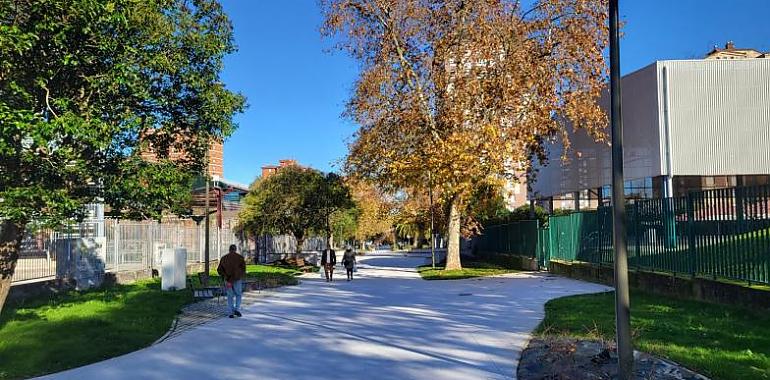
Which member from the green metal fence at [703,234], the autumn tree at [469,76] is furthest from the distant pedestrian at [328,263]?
the green metal fence at [703,234]

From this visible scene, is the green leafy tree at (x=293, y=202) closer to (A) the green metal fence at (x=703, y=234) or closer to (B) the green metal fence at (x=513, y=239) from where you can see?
(B) the green metal fence at (x=513, y=239)

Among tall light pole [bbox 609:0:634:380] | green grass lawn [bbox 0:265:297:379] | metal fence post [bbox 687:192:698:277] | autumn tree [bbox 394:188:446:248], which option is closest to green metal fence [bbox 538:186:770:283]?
metal fence post [bbox 687:192:698:277]

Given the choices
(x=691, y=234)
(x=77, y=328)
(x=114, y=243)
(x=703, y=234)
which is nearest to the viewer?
(x=77, y=328)

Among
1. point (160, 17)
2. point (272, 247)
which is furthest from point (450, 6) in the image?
point (272, 247)

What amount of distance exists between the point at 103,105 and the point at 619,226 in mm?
7513

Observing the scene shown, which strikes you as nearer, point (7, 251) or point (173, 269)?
point (7, 251)

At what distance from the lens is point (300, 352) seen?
30.8 ft

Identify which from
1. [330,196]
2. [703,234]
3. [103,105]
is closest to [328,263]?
[330,196]

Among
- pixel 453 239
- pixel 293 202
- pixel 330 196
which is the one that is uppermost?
pixel 330 196

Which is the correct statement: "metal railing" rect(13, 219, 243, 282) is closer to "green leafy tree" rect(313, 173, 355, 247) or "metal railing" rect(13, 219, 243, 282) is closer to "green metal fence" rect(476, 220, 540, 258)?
"green leafy tree" rect(313, 173, 355, 247)

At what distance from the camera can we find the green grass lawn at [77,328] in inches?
348

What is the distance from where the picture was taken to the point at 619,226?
6.26 meters

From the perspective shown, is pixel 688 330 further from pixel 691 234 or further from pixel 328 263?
pixel 328 263

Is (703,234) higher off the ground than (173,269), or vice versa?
(703,234)
